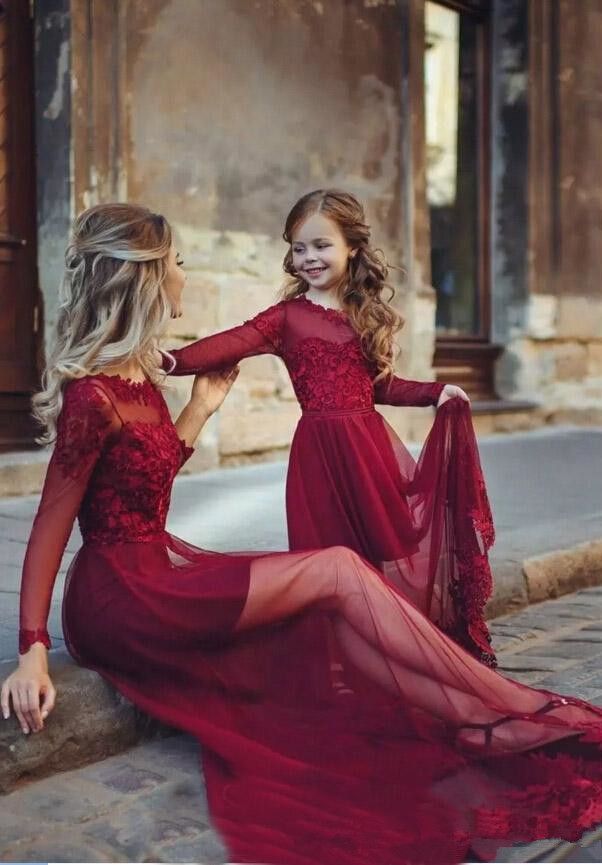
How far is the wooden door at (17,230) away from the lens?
5645mm

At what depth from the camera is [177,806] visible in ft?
7.43

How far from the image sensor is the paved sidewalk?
12.7 ft

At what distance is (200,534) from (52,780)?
6.29 ft

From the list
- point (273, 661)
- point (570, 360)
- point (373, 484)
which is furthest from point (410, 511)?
point (570, 360)

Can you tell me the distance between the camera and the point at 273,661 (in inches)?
96.9

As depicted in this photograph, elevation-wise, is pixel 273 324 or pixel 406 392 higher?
pixel 273 324

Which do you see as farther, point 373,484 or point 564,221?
point 564,221

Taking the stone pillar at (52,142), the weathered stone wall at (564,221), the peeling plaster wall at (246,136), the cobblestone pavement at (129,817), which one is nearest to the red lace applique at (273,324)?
the cobblestone pavement at (129,817)

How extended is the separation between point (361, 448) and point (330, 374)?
0.72 ft

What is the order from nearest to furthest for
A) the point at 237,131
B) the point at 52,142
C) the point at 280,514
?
the point at 280,514, the point at 52,142, the point at 237,131

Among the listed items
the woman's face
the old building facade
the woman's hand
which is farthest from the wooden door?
the woman's hand

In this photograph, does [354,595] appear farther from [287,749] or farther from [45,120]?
[45,120]

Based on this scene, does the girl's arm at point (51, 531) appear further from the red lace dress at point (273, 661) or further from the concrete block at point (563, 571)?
the concrete block at point (563, 571)

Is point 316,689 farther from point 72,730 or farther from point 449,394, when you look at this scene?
point 449,394
